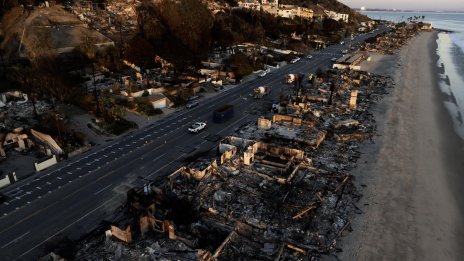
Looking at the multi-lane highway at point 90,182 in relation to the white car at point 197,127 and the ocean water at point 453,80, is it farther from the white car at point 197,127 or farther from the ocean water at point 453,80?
the ocean water at point 453,80

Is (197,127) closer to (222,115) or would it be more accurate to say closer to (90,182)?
(222,115)

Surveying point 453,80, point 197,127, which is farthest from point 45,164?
point 453,80

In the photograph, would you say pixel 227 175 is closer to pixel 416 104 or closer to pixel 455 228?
pixel 455 228

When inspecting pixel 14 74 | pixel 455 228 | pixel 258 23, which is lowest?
pixel 455 228

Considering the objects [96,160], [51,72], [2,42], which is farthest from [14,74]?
[96,160]

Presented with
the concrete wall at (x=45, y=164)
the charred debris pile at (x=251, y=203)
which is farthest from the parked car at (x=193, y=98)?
the concrete wall at (x=45, y=164)
